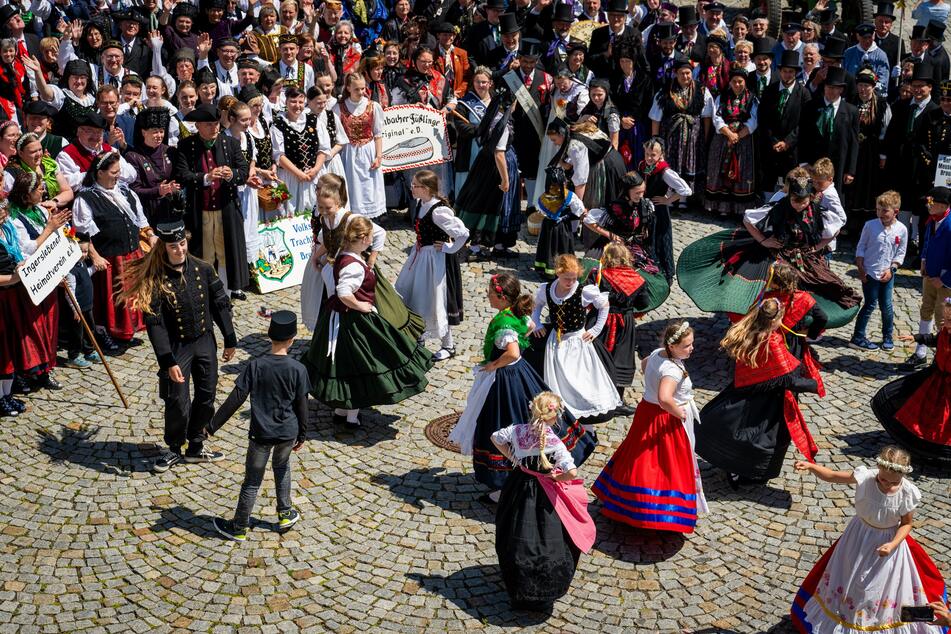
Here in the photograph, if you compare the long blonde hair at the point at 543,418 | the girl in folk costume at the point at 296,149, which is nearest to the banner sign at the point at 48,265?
the girl in folk costume at the point at 296,149

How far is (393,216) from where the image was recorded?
14.6m

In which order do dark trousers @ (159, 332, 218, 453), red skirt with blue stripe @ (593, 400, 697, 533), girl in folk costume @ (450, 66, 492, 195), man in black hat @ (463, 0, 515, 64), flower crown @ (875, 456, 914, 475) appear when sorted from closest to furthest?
flower crown @ (875, 456, 914, 475) → red skirt with blue stripe @ (593, 400, 697, 533) → dark trousers @ (159, 332, 218, 453) → girl in folk costume @ (450, 66, 492, 195) → man in black hat @ (463, 0, 515, 64)

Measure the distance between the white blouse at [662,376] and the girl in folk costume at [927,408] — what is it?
7.58 feet

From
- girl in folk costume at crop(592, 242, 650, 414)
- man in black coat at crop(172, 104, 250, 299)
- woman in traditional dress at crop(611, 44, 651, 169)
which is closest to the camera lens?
girl in folk costume at crop(592, 242, 650, 414)

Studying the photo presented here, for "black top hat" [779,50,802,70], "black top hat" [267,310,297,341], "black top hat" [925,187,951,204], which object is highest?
"black top hat" [779,50,802,70]

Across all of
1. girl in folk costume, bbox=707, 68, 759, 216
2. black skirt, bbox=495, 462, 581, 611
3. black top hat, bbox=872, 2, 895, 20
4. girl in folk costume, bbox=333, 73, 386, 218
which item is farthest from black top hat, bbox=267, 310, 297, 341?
black top hat, bbox=872, 2, 895, 20

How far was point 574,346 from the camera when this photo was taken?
9.45 meters

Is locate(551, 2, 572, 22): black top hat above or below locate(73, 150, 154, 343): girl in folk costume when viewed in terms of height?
above

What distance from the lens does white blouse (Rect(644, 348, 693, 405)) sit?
26.6ft

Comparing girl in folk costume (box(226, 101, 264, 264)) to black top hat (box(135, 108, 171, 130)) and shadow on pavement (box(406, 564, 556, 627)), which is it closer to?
black top hat (box(135, 108, 171, 130))

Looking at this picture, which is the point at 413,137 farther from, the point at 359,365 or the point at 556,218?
the point at 359,365

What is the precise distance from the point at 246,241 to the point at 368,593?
215 inches

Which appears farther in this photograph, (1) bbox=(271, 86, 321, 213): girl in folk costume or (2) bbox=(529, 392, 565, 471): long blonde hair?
(1) bbox=(271, 86, 321, 213): girl in folk costume

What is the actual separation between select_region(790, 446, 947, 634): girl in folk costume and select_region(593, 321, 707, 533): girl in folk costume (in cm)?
125
